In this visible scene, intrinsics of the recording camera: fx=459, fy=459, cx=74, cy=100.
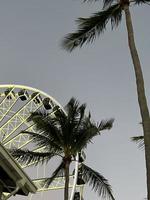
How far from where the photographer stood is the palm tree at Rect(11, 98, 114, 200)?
63.2ft

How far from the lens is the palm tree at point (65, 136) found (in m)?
19.3

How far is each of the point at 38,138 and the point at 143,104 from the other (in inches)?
277

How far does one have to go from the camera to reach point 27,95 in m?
47.0

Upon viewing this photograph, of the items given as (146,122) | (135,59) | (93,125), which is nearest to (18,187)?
(146,122)

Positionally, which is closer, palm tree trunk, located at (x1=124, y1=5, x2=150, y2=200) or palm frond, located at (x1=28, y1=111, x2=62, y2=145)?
palm tree trunk, located at (x1=124, y1=5, x2=150, y2=200)

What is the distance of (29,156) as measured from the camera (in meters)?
19.7

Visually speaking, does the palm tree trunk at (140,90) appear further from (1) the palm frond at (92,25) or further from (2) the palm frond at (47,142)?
(2) the palm frond at (47,142)

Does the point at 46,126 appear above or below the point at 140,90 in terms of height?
below

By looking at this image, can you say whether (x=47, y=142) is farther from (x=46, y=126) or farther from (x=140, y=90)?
(x=140, y=90)

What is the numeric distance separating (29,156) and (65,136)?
1.80 m

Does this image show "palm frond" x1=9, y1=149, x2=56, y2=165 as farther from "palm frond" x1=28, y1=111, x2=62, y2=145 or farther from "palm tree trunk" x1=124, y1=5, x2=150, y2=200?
"palm tree trunk" x1=124, y1=5, x2=150, y2=200

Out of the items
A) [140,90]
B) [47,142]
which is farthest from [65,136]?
[140,90]

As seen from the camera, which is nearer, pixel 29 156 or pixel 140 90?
pixel 140 90

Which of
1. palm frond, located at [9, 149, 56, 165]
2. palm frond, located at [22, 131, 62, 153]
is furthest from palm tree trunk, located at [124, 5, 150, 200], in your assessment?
palm frond, located at [9, 149, 56, 165]
